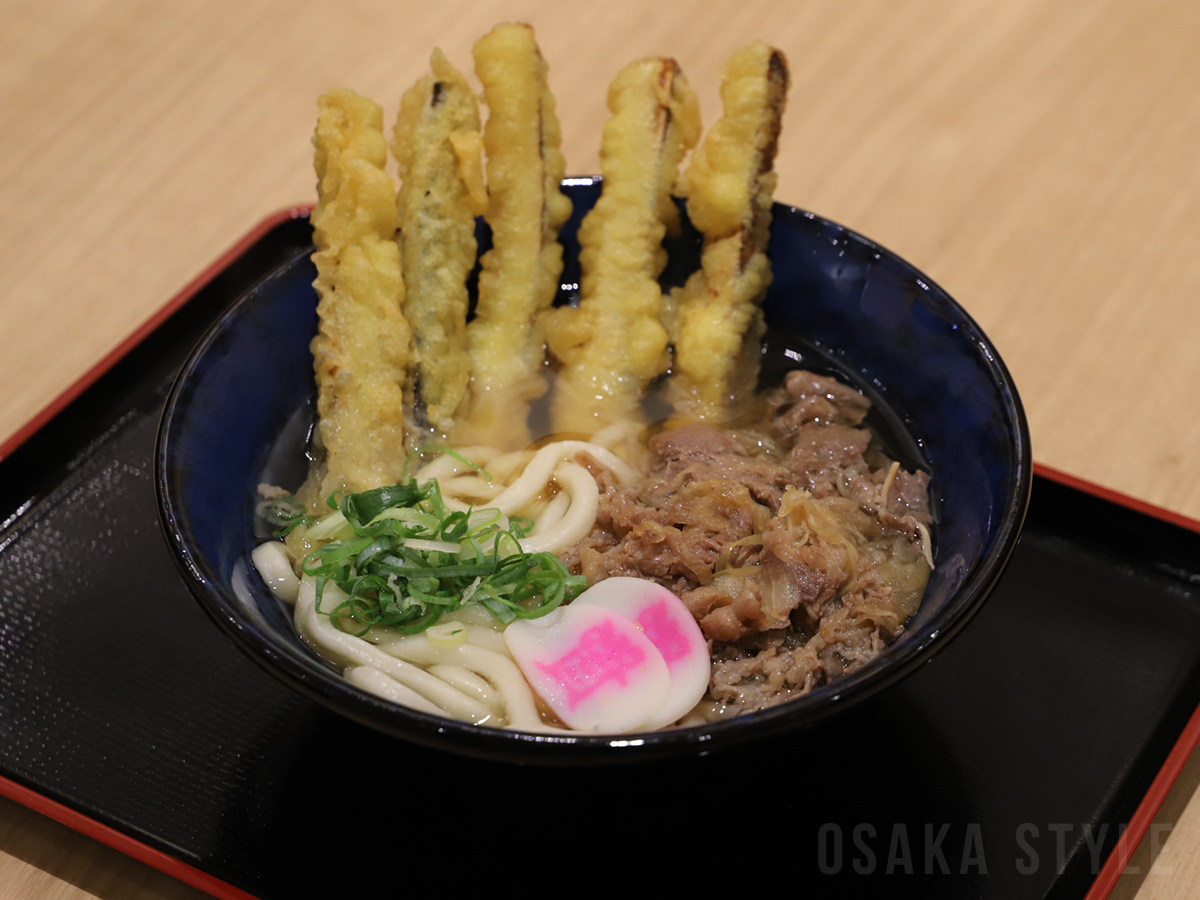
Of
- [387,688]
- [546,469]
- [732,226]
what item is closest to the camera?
[387,688]

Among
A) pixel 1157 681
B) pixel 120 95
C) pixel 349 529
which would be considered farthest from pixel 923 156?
pixel 120 95

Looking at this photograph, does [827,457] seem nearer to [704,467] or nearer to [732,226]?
[704,467]

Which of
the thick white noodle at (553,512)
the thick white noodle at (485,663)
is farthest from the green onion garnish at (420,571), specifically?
the thick white noodle at (553,512)

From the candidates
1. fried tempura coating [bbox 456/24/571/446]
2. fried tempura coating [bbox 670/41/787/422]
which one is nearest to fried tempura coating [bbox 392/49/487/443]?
fried tempura coating [bbox 456/24/571/446]

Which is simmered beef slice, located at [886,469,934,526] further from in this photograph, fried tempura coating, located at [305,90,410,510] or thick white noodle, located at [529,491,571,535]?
fried tempura coating, located at [305,90,410,510]

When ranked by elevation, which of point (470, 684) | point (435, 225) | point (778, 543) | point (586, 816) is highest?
point (435, 225)

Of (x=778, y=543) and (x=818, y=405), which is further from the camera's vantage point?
(x=818, y=405)

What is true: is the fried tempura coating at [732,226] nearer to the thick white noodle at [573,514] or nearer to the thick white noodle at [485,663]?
the thick white noodle at [573,514]

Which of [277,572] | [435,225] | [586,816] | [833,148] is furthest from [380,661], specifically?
[833,148]
